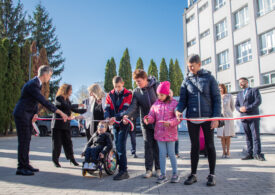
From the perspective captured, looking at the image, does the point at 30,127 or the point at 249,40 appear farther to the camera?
the point at 249,40

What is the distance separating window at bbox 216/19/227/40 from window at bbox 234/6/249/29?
5.09ft

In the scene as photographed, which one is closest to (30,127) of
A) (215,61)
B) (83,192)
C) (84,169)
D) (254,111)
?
(84,169)

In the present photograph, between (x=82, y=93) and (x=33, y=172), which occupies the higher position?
(x=82, y=93)

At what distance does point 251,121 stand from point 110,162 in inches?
156

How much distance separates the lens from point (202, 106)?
13.1 ft

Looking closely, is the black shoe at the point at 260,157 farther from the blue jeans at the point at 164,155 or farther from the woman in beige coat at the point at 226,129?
the blue jeans at the point at 164,155

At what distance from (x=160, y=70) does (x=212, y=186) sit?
56426 millimetres

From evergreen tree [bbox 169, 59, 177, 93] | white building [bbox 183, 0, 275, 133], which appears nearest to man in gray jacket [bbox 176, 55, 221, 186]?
white building [bbox 183, 0, 275, 133]

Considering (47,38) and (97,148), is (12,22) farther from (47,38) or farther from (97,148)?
(97,148)

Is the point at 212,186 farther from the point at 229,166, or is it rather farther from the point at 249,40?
the point at 249,40

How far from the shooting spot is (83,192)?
3.68m

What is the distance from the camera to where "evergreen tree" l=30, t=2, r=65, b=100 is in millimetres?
43312

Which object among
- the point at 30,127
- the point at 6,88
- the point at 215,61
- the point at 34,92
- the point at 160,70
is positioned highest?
the point at 160,70

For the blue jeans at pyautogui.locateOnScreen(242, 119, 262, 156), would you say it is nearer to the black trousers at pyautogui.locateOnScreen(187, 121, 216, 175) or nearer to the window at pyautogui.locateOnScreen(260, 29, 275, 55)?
the black trousers at pyautogui.locateOnScreen(187, 121, 216, 175)
